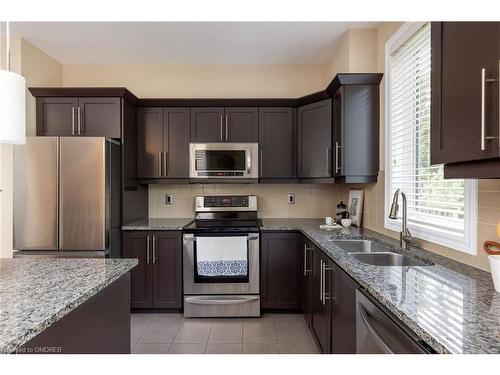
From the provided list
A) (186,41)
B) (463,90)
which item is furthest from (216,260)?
(463,90)

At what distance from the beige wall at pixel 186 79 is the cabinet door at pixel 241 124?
368 millimetres

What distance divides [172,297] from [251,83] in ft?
8.28

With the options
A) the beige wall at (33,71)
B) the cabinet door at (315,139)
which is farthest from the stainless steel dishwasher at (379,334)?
the beige wall at (33,71)

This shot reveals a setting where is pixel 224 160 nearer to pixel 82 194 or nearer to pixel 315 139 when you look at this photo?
pixel 315 139

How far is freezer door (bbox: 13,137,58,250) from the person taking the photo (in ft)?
8.34

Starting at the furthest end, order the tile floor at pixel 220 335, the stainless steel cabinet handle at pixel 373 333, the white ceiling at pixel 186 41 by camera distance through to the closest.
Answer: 1. the white ceiling at pixel 186 41
2. the tile floor at pixel 220 335
3. the stainless steel cabinet handle at pixel 373 333

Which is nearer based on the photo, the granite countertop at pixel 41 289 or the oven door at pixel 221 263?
the granite countertop at pixel 41 289

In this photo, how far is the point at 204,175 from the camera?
318cm

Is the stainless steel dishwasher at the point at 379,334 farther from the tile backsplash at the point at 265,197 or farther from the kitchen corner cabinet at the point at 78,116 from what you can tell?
the kitchen corner cabinet at the point at 78,116

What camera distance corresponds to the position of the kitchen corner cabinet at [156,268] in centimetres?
291

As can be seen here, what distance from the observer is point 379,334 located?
1133mm
